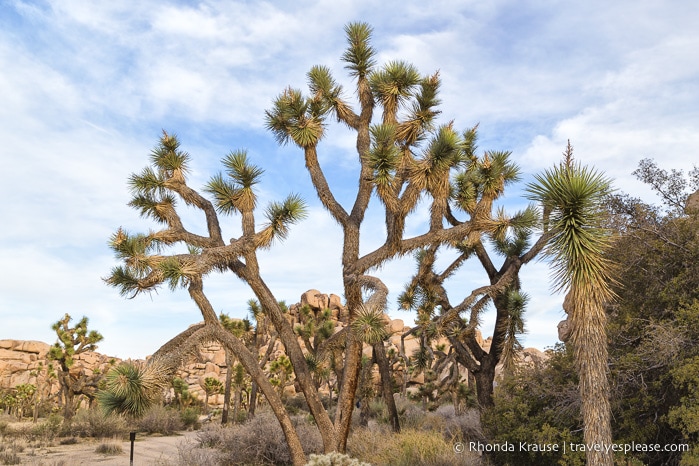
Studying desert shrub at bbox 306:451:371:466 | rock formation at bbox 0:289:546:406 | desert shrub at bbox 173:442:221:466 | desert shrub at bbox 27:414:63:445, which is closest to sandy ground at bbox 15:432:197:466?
desert shrub at bbox 173:442:221:466

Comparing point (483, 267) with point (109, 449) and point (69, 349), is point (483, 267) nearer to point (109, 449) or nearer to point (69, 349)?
point (109, 449)

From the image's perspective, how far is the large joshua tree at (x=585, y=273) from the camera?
25.9 feet

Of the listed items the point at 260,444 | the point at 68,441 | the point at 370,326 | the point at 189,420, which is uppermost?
the point at 370,326

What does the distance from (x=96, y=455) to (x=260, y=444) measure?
5.66 meters

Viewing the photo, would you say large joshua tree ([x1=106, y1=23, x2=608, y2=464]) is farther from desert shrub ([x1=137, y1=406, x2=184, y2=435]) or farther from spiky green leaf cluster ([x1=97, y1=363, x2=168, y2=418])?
desert shrub ([x1=137, y1=406, x2=184, y2=435])

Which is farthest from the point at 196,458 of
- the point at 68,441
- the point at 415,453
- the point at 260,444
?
the point at 68,441

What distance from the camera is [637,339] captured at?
1091cm

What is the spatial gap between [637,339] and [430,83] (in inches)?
290

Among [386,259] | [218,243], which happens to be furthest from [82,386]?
[386,259]

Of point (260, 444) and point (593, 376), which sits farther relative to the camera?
point (260, 444)

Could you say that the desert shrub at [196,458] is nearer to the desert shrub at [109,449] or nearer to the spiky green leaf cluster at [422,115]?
the desert shrub at [109,449]

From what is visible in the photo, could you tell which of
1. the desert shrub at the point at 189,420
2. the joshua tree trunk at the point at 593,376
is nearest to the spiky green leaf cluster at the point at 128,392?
the joshua tree trunk at the point at 593,376

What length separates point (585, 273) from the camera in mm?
8062

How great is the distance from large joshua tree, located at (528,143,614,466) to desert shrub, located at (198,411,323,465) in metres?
8.19
